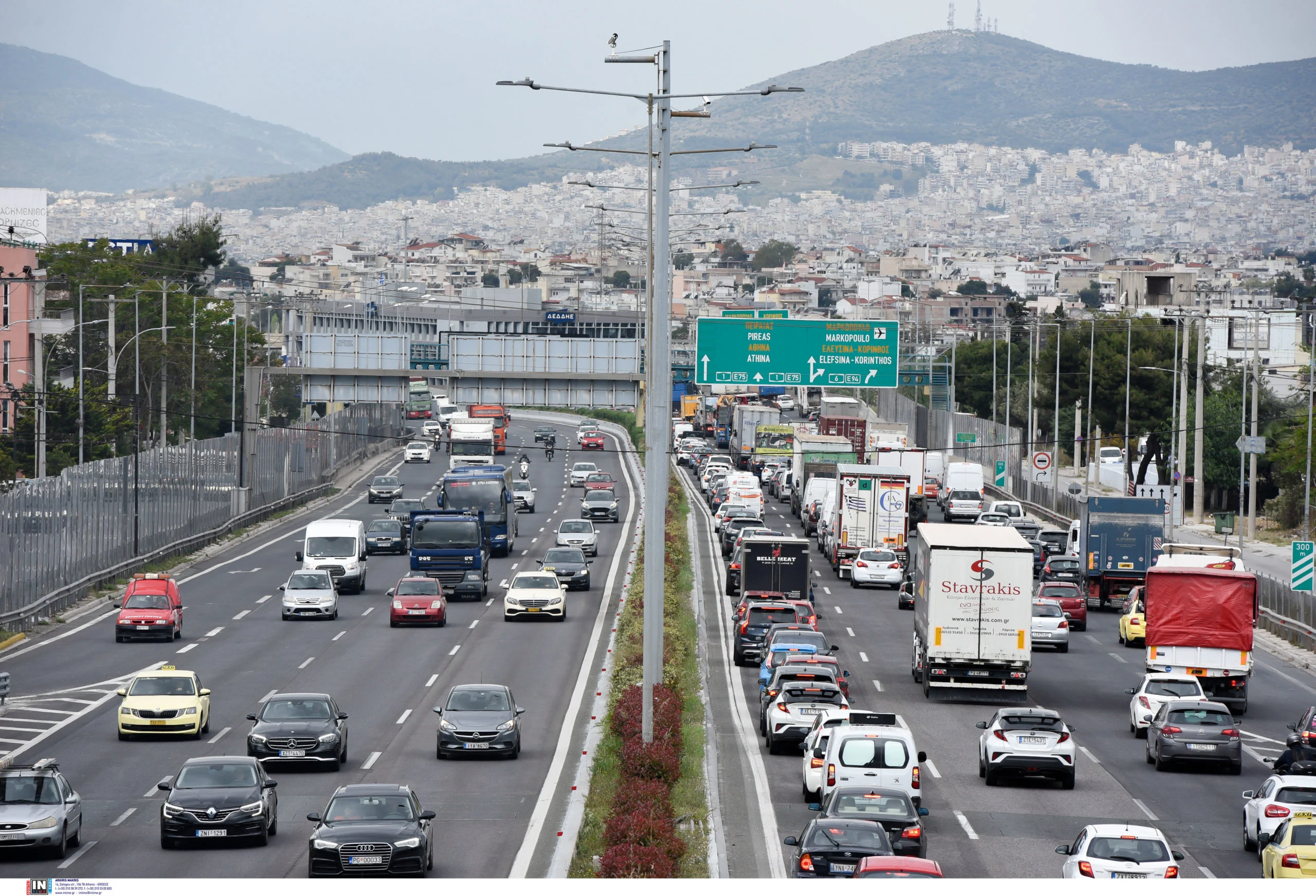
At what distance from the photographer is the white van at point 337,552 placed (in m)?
55.8

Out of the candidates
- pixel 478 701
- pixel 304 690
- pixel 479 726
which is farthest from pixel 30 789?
pixel 304 690

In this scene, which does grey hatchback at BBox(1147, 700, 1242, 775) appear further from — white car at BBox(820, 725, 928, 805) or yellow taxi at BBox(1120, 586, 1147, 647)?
yellow taxi at BBox(1120, 586, 1147, 647)

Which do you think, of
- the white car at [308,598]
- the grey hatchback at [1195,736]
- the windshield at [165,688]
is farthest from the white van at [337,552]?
the grey hatchback at [1195,736]

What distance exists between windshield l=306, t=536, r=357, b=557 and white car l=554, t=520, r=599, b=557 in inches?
423

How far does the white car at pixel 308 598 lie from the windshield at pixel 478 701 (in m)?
19.6

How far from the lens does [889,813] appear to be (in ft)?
68.7

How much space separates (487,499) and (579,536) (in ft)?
12.6

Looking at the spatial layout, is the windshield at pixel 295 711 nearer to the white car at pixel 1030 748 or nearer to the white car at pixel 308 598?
the white car at pixel 1030 748

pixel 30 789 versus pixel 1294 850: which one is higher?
pixel 1294 850

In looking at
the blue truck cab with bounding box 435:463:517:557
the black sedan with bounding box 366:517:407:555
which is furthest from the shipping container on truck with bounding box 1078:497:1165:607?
the black sedan with bounding box 366:517:407:555

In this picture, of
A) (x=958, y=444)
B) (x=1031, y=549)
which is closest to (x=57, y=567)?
(x=1031, y=549)

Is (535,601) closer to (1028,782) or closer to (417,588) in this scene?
(417,588)

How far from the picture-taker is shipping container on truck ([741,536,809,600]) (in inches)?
1956

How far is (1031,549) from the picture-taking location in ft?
122
